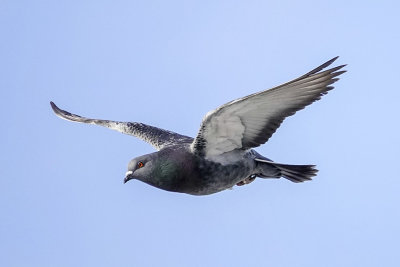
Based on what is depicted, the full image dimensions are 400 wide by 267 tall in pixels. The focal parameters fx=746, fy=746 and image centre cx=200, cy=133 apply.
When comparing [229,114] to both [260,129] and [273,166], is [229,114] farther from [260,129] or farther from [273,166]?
[273,166]

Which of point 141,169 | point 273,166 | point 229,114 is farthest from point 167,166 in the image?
point 273,166

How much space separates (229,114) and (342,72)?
2894 millimetres

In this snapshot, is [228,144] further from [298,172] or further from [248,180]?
[298,172]

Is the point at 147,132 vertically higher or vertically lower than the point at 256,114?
higher

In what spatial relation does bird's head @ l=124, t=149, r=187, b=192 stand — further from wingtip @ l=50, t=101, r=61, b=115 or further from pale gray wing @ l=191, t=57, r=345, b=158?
wingtip @ l=50, t=101, r=61, b=115

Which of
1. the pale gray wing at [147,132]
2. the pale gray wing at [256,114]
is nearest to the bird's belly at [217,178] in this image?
the pale gray wing at [256,114]

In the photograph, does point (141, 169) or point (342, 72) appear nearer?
point (342, 72)

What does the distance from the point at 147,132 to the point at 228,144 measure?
13.8ft

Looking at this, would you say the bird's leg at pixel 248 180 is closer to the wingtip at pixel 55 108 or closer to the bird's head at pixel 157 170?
the bird's head at pixel 157 170

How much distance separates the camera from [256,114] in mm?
17844

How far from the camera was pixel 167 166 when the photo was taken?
60.5 ft

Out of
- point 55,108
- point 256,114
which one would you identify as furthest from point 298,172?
point 55,108

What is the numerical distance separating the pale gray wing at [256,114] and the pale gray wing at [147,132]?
1907 millimetres

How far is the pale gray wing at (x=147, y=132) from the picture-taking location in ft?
69.3
